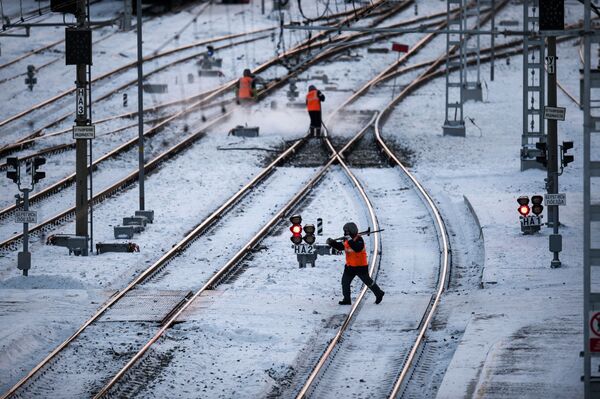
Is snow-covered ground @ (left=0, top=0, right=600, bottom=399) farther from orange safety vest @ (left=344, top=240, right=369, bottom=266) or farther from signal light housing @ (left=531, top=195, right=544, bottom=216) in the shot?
orange safety vest @ (left=344, top=240, right=369, bottom=266)

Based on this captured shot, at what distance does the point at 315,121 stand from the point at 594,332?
2437 centimetres

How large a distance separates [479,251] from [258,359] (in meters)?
8.84

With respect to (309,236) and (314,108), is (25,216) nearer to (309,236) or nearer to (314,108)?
(309,236)

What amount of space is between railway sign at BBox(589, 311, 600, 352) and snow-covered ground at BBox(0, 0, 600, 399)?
1.06 metres

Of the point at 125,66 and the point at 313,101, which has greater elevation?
the point at 125,66

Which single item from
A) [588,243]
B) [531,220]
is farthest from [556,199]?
[588,243]

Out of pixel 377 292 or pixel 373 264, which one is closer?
pixel 377 292

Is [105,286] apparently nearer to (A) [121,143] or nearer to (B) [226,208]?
(B) [226,208]

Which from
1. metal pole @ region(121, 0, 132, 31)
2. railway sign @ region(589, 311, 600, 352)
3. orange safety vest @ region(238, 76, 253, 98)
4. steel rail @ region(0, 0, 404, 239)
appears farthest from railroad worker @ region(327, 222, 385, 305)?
orange safety vest @ region(238, 76, 253, 98)

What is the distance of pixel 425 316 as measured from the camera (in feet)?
72.6

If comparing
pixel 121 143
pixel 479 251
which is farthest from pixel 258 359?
pixel 121 143

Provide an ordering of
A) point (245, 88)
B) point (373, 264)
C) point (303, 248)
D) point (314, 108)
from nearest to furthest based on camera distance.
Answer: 1. point (303, 248)
2. point (373, 264)
3. point (314, 108)
4. point (245, 88)

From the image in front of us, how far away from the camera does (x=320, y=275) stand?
A: 25203 mm

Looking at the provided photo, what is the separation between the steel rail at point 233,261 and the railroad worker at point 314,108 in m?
1.14
